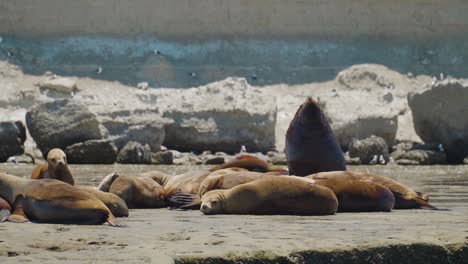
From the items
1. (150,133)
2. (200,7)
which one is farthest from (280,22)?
(150,133)

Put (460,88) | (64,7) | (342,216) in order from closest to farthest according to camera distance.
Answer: (342,216) < (460,88) < (64,7)

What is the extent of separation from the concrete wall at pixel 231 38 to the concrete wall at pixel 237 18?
31mm

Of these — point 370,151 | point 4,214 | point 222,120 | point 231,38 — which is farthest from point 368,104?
point 4,214

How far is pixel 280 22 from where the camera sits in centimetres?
4347

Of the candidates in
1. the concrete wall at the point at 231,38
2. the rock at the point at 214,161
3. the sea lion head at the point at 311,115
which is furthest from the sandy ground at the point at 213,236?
the concrete wall at the point at 231,38

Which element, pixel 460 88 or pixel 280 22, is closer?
pixel 460 88

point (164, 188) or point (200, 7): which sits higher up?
point (200, 7)

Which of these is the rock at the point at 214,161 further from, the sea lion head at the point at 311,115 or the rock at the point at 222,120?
the sea lion head at the point at 311,115

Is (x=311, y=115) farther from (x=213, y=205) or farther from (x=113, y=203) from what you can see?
(x=113, y=203)

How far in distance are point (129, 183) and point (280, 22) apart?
32176mm

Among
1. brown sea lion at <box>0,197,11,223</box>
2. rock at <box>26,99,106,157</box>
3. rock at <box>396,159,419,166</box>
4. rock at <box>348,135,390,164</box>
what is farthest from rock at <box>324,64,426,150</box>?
brown sea lion at <box>0,197,11,223</box>

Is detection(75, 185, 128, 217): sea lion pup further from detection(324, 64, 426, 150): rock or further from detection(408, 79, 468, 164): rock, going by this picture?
detection(324, 64, 426, 150): rock

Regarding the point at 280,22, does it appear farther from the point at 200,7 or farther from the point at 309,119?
the point at 309,119

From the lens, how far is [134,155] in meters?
26.3
